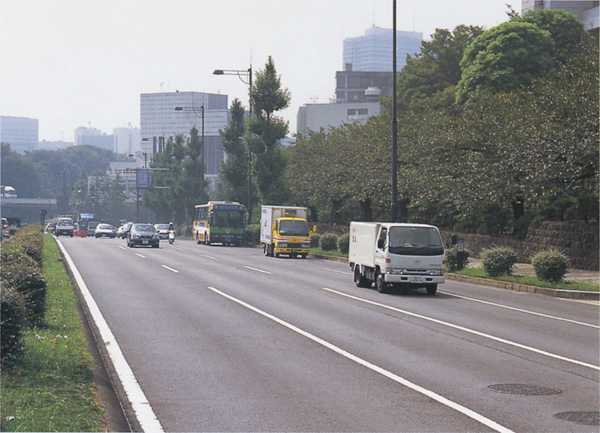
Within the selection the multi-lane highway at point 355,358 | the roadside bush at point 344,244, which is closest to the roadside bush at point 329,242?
the roadside bush at point 344,244

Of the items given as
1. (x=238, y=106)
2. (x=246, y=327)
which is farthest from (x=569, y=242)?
(x=238, y=106)

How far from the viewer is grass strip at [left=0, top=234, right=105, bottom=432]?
6.88 metres

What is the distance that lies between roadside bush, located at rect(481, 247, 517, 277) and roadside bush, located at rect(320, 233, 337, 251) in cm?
1907

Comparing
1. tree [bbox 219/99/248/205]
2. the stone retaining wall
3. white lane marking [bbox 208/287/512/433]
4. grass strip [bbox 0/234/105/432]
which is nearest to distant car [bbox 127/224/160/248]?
tree [bbox 219/99/248/205]

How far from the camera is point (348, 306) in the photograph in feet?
60.2

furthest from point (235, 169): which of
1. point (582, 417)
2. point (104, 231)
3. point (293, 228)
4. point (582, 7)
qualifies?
point (582, 417)

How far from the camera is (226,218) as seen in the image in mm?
59312

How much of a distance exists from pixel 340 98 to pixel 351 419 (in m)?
138

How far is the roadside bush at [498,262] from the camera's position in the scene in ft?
85.7

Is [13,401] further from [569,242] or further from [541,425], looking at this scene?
[569,242]

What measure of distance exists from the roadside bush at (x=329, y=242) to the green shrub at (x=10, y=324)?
36.2 meters

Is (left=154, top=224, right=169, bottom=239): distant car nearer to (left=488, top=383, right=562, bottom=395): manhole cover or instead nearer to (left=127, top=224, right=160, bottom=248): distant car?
(left=127, top=224, right=160, bottom=248): distant car

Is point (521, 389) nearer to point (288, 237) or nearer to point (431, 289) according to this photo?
point (431, 289)

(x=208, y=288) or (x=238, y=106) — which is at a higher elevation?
(x=238, y=106)
